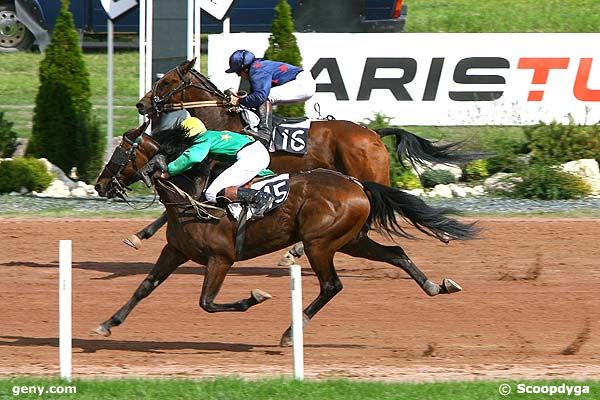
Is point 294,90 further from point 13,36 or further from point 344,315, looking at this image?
point 13,36

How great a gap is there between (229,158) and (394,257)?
162 cm

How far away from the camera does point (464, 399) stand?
23.1ft

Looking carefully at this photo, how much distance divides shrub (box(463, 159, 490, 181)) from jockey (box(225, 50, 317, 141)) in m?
5.80

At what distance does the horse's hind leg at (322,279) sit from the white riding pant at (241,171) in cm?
73

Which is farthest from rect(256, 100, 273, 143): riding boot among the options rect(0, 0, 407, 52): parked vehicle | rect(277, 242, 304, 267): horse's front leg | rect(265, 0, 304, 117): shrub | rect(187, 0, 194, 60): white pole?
rect(0, 0, 407, 52): parked vehicle

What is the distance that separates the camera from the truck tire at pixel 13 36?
2333 centimetres

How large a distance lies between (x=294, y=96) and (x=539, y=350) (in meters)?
4.26

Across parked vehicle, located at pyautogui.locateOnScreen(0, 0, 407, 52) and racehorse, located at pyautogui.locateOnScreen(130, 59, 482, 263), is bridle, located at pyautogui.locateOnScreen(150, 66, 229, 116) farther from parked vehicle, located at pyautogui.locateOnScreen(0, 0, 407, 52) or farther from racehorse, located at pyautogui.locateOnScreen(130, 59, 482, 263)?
parked vehicle, located at pyautogui.locateOnScreen(0, 0, 407, 52)

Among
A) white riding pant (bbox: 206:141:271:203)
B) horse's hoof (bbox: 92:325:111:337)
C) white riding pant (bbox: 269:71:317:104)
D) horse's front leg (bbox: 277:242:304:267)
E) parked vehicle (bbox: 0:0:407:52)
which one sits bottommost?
horse's front leg (bbox: 277:242:304:267)

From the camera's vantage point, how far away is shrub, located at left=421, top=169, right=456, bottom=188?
17031mm

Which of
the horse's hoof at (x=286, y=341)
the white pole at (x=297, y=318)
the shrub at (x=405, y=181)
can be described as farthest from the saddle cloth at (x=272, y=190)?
the shrub at (x=405, y=181)

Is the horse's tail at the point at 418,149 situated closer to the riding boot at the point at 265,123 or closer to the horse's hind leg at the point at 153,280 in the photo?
the riding boot at the point at 265,123

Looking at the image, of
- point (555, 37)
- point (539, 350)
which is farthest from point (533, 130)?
point (539, 350)

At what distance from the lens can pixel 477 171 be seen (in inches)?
687
